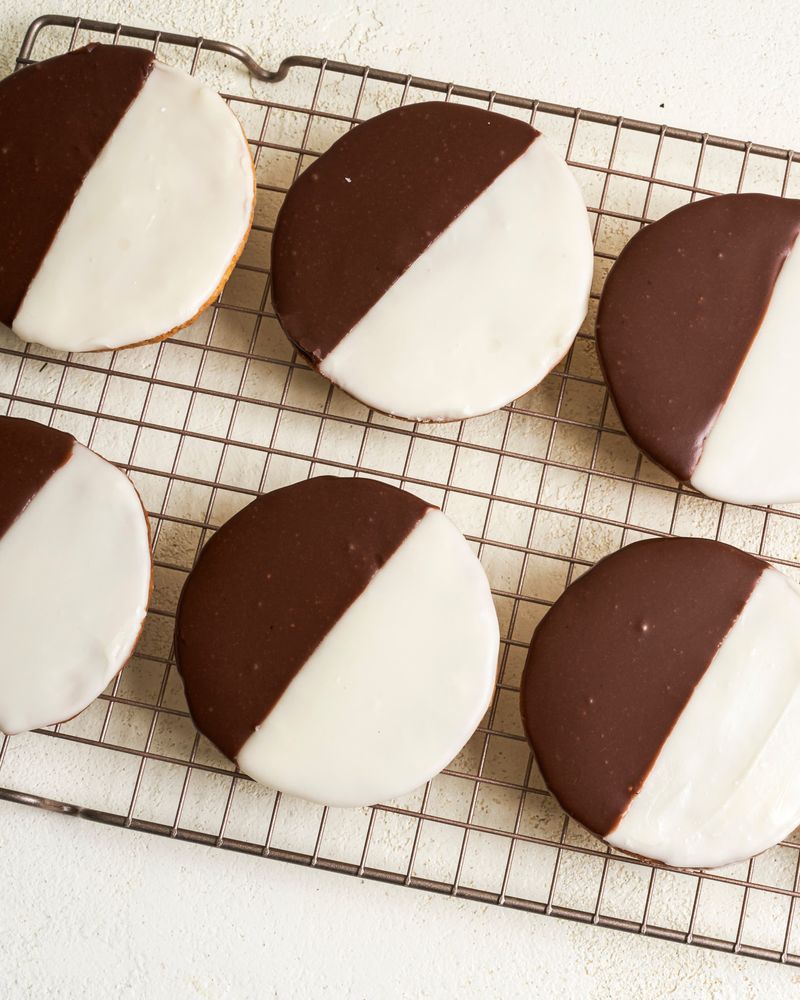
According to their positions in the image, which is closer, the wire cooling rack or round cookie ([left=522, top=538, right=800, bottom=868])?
round cookie ([left=522, top=538, right=800, bottom=868])

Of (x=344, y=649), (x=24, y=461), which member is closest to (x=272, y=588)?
(x=344, y=649)

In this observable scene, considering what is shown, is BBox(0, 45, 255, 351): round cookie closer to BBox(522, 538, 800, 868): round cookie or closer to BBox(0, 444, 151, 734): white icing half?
BBox(0, 444, 151, 734): white icing half

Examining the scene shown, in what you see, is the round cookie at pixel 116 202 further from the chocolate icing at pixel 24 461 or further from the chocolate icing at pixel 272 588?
the chocolate icing at pixel 272 588

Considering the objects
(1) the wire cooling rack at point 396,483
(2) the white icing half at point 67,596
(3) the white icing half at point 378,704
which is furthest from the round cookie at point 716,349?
(2) the white icing half at point 67,596

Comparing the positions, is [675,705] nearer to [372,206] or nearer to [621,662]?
[621,662]

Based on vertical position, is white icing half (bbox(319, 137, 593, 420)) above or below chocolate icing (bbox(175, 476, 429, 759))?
above

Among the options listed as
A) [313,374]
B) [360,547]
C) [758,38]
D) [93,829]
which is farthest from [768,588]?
[93,829]

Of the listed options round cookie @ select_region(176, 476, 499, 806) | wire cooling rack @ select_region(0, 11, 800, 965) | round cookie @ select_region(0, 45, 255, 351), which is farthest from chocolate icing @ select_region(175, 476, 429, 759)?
round cookie @ select_region(0, 45, 255, 351)
